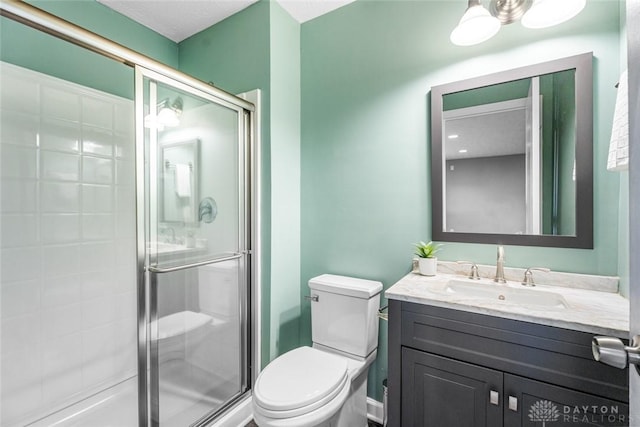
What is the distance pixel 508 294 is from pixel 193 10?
96.7 inches

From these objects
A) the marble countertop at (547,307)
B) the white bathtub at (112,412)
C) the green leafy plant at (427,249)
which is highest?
the green leafy plant at (427,249)

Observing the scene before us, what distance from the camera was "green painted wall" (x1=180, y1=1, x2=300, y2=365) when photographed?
1.74m

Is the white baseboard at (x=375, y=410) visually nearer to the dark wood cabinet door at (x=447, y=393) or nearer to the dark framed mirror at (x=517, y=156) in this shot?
the dark wood cabinet door at (x=447, y=393)

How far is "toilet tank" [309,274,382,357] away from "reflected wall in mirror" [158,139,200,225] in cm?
82

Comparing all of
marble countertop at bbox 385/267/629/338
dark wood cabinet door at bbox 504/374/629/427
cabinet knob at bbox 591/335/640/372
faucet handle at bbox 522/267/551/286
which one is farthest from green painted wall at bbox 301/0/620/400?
cabinet knob at bbox 591/335/640/372

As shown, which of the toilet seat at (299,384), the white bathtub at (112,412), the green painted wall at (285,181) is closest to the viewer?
the toilet seat at (299,384)

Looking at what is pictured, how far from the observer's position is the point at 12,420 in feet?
4.33

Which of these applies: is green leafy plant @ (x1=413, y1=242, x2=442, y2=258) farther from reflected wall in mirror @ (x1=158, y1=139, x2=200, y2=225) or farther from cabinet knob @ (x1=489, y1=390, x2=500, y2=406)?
reflected wall in mirror @ (x1=158, y1=139, x2=200, y2=225)

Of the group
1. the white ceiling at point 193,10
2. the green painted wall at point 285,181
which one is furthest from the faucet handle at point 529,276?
the white ceiling at point 193,10

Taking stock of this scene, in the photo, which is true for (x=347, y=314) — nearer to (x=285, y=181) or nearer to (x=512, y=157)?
(x=285, y=181)

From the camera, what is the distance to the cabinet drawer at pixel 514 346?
0.87 m

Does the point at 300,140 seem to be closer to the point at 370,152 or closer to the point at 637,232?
the point at 370,152

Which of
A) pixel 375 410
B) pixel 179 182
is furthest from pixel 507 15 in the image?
pixel 375 410

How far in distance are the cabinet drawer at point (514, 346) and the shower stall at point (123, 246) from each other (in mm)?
1046
